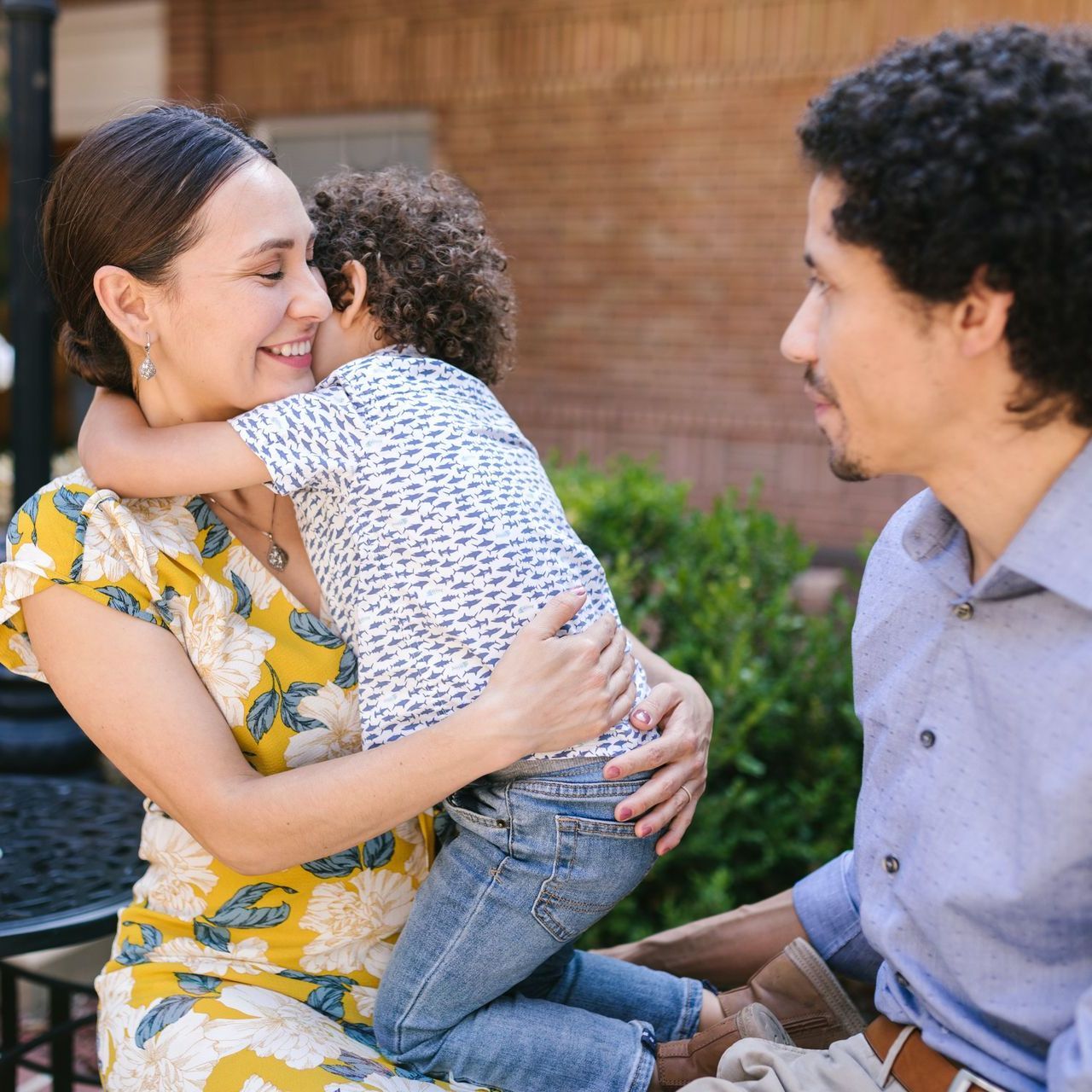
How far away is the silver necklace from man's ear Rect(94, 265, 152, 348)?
0.31m

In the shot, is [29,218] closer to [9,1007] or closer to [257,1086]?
[9,1007]

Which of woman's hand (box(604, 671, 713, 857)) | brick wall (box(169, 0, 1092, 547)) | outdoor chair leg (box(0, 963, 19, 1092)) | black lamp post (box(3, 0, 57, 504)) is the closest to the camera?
woman's hand (box(604, 671, 713, 857))

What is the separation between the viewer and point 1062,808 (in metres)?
1.39

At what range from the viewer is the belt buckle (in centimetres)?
148

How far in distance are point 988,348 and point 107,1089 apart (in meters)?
1.68

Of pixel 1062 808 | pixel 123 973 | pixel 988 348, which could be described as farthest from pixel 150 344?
pixel 1062 808

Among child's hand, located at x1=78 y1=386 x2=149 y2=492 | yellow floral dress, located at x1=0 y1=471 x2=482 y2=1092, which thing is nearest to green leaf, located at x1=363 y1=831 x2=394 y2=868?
yellow floral dress, located at x1=0 y1=471 x2=482 y2=1092

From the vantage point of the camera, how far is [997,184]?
1.37 metres

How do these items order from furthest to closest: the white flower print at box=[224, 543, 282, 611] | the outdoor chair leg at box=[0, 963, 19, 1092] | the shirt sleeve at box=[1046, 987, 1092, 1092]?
the outdoor chair leg at box=[0, 963, 19, 1092] → the white flower print at box=[224, 543, 282, 611] → the shirt sleeve at box=[1046, 987, 1092, 1092]

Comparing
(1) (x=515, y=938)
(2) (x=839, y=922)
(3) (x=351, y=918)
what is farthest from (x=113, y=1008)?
(2) (x=839, y=922)

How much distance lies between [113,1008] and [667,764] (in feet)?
3.12

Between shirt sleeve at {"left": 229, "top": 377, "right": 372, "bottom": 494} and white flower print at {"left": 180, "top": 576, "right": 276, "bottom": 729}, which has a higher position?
shirt sleeve at {"left": 229, "top": 377, "right": 372, "bottom": 494}

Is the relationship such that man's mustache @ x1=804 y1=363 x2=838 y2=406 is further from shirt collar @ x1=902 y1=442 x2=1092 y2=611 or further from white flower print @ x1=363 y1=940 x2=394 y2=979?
white flower print @ x1=363 y1=940 x2=394 y2=979

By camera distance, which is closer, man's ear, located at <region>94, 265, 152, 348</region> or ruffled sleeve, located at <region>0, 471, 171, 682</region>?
ruffled sleeve, located at <region>0, 471, 171, 682</region>
